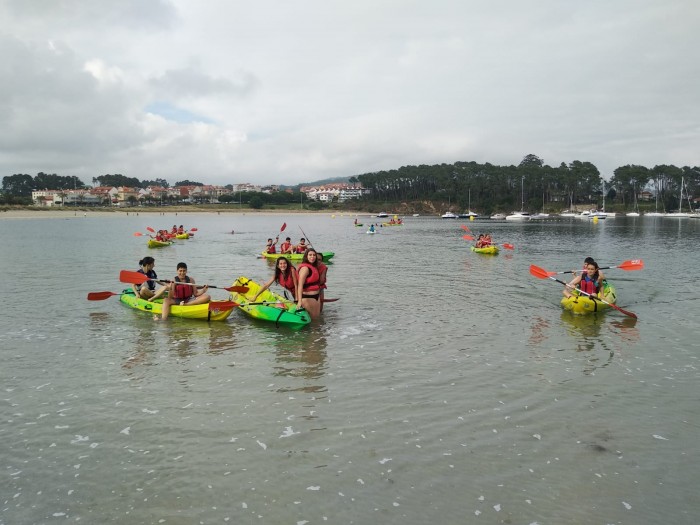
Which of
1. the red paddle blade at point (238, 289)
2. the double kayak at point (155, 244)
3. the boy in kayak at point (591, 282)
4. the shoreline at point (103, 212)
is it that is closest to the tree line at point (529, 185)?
the shoreline at point (103, 212)

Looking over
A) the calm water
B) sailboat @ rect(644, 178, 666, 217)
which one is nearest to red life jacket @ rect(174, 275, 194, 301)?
the calm water

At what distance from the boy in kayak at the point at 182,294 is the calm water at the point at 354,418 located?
2.46 ft

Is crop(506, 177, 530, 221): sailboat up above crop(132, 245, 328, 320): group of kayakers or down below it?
above

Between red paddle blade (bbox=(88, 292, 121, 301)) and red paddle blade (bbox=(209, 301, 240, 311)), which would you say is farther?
red paddle blade (bbox=(88, 292, 121, 301))

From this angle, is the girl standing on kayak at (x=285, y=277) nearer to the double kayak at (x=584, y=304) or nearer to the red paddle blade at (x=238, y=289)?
the red paddle blade at (x=238, y=289)

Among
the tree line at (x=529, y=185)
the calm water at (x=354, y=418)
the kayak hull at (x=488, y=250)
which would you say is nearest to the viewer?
the calm water at (x=354, y=418)

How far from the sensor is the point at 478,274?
72.9 ft

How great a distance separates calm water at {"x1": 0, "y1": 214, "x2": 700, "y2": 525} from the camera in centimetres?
514

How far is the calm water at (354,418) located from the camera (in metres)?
5.14

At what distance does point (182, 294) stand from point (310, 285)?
3385 mm

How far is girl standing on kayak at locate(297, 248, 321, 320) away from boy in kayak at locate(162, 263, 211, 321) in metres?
2.45

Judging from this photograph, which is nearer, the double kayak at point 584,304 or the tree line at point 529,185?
the double kayak at point 584,304

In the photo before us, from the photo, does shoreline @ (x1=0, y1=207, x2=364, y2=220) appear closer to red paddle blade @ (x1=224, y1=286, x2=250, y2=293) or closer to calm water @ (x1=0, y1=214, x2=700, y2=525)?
red paddle blade @ (x1=224, y1=286, x2=250, y2=293)

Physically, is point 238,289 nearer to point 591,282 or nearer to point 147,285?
point 147,285
